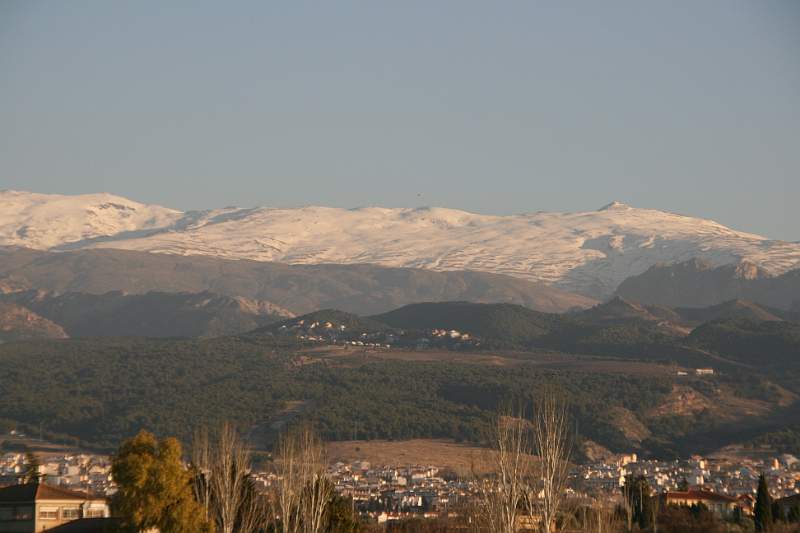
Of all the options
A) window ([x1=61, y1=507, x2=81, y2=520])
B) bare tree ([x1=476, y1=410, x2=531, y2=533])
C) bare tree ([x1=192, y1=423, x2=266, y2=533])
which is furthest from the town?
bare tree ([x1=476, y1=410, x2=531, y2=533])

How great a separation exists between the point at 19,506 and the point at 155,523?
36.1 ft

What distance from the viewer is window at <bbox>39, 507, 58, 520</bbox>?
8319 cm

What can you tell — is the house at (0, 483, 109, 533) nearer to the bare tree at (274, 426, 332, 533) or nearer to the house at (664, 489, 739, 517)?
the bare tree at (274, 426, 332, 533)

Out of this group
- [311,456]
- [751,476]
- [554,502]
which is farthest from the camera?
[751,476]

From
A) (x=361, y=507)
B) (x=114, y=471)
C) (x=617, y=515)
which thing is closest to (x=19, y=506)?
(x=114, y=471)

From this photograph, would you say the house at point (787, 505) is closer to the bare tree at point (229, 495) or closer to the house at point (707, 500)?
the house at point (707, 500)

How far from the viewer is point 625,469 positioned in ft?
583

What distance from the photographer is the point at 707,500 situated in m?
130

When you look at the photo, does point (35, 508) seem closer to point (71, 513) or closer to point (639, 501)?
point (71, 513)

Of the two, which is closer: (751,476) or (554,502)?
(554,502)

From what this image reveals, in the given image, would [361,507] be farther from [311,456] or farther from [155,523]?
[155,523]

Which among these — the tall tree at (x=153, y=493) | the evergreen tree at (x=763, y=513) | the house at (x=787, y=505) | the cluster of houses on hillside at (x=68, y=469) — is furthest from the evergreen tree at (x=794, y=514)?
the cluster of houses on hillside at (x=68, y=469)

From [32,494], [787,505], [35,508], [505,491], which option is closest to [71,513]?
[32,494]

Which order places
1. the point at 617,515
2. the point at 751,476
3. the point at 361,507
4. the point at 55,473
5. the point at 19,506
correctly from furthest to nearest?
the point at 751,476 → the point at 55,473 → the point at 361,507 → the point at 617,515 → the point at 19,506
